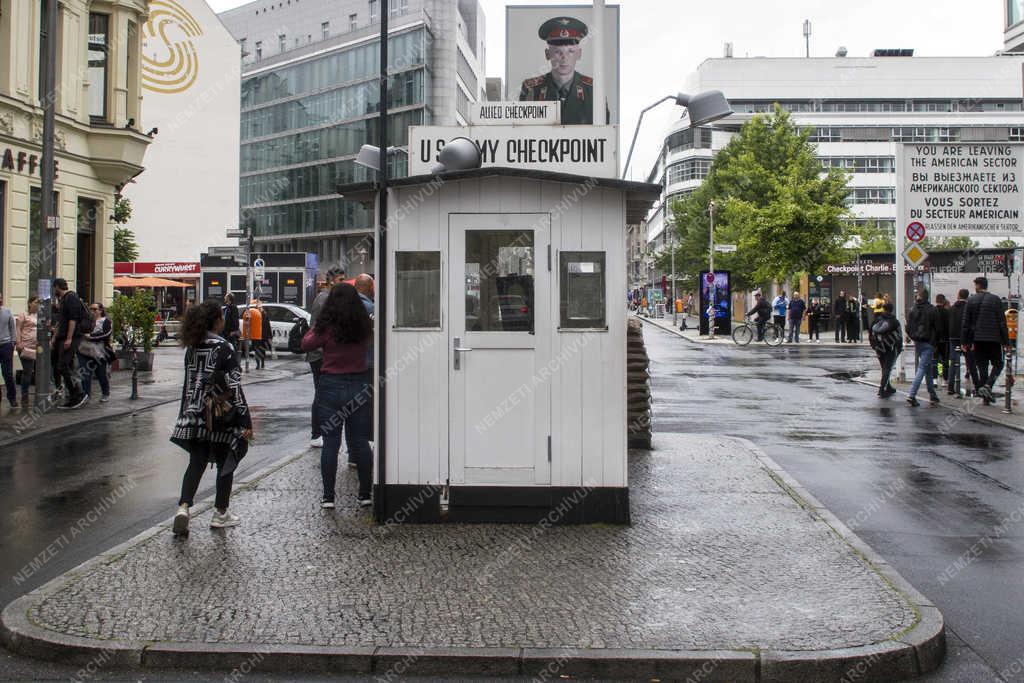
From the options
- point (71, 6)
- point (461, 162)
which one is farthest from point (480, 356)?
point (71, 6)

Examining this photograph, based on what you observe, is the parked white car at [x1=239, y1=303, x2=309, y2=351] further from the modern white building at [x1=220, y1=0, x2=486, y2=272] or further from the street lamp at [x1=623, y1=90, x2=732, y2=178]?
the modern white building at [x1=220, y1=0, x2=486, y2=272]

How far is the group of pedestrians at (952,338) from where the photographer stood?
15.6 meters

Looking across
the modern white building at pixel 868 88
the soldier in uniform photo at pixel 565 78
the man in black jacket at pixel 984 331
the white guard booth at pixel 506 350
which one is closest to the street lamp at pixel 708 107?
the white guard booth at pixel 506 350

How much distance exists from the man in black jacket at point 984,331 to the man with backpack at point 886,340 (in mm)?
1576

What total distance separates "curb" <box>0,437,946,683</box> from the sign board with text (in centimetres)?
510

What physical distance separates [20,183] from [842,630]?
1885 cm

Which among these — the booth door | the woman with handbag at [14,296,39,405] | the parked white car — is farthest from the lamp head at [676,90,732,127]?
the parked white car

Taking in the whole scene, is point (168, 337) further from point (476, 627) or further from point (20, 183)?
point (476, 627)

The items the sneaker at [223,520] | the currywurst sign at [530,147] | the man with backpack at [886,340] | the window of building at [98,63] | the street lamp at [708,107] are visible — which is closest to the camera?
the sneaker at [223,520]

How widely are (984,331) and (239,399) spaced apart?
1291cm

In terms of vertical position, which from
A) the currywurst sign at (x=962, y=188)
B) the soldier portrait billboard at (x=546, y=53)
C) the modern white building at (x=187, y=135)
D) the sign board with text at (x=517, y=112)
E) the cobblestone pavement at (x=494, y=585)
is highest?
the modern white building at (x=187, y=135)

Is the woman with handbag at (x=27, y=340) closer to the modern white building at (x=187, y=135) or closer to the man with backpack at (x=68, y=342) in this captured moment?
the man with backpack at (x=68, y=342)

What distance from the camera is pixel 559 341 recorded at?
7.21 metres

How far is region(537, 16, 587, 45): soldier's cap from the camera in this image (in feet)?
48.5
